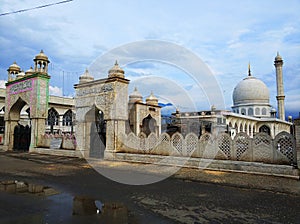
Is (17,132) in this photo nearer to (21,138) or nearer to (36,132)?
(21,138)

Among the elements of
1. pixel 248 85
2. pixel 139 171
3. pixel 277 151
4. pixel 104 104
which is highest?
pixel 248 85

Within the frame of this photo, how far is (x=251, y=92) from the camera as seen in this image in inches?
1825

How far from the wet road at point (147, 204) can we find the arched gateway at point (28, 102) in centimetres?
1016

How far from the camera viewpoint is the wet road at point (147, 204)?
3.75 metres

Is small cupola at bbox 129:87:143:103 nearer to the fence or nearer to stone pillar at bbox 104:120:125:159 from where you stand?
stone pillar at bbox 104:120:125:159

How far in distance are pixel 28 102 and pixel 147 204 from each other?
14653 mm

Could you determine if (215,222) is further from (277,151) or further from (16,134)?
(16,134)

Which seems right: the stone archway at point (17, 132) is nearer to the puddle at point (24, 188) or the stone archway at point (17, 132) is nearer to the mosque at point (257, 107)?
the puddle at point (24, 188)

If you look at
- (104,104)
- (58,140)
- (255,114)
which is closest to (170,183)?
(104,104)

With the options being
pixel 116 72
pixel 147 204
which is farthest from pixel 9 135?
pixel 147 204

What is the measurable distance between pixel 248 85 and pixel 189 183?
150ft

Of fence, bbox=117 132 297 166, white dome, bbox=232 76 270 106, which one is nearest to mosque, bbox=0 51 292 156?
fence, bbox=117 132 297 166

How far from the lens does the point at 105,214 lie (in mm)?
3928

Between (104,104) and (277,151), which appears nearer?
(277,151)
